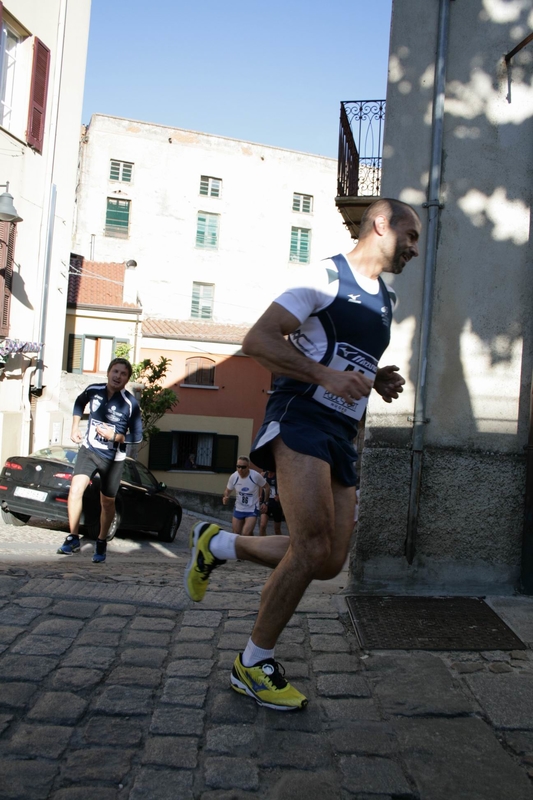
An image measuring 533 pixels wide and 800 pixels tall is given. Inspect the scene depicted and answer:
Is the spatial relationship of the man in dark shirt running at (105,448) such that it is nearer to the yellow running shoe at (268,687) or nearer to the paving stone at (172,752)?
the yellow running shoe at (268,687)

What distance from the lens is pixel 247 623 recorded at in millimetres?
3902

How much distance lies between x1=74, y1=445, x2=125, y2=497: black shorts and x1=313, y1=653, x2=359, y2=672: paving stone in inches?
140

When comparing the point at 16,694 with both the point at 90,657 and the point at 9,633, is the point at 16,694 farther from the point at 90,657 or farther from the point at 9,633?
the point at 9,633

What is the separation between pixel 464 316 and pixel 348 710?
8.98ft

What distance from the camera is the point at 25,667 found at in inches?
121

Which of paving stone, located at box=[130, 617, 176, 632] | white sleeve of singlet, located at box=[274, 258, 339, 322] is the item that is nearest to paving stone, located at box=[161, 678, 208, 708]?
paving stone, located at box=[130, 617, 176, 632]

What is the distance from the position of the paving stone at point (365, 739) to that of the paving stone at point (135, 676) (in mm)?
784

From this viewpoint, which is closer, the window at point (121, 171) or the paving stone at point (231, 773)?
the paving stone at point (231, 773)

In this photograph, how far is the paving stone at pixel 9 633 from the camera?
11.0 ft

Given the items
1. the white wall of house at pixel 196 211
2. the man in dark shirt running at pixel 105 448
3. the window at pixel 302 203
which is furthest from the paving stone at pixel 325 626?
the window at pixel 302 203

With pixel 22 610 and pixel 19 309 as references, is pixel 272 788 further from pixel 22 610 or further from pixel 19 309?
pixel 19 309

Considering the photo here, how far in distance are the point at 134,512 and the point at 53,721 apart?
1057 centimetres

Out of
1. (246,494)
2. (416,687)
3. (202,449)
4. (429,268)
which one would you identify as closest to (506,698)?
(416,687)

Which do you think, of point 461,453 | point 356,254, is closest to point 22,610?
point 356,254
